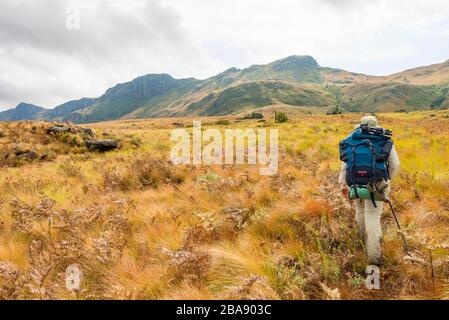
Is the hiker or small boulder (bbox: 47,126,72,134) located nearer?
the hiker

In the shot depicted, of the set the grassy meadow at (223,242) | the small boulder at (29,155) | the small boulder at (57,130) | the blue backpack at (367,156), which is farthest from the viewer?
the small boulder at (57,130)

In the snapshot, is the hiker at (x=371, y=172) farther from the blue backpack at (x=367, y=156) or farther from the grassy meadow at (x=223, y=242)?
the grassy meadow at (x=223, y=242)

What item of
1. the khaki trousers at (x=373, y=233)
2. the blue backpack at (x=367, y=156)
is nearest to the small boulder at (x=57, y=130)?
the blue backpack at (x=367, y=156)

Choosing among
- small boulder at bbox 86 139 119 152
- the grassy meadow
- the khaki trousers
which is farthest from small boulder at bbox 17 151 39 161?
the khaki trousers

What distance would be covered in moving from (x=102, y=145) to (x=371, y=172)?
60.0ft

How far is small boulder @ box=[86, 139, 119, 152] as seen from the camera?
62.7 ft

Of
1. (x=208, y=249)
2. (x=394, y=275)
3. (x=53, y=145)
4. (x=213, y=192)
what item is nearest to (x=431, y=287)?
(x=394, y=275)

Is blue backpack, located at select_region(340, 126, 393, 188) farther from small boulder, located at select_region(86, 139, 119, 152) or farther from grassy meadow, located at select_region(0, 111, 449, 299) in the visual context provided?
small boulder, located at select_region(86, 139, 119, 152)

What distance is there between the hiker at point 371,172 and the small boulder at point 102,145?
17701 mm

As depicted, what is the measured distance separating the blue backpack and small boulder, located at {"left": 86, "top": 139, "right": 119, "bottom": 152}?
1773cm

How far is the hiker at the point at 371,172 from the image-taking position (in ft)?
12.2

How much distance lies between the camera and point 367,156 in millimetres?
3834

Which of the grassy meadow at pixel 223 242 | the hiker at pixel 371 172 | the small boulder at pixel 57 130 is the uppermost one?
the small boulder at pixel 57 130

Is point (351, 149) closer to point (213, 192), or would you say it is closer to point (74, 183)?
point (213, 192)
